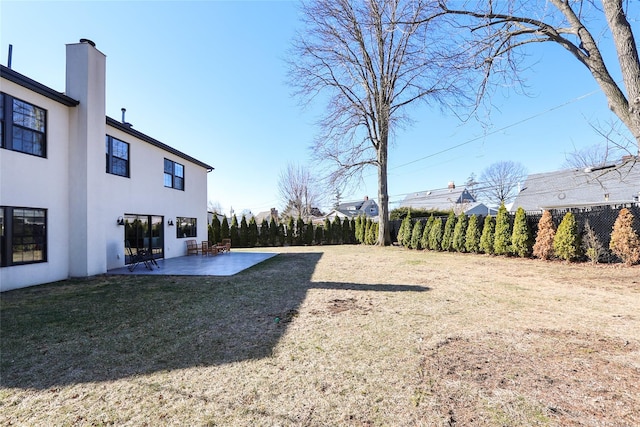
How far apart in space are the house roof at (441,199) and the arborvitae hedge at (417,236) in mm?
19514

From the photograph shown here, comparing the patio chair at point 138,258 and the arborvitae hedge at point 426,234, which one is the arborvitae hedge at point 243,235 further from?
the arborvitae hedge at point 426,234

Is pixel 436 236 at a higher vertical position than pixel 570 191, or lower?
lower

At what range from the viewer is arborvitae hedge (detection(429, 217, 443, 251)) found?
561 inches

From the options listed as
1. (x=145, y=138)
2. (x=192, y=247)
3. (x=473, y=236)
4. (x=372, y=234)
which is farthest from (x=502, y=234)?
(x=145, y=138)

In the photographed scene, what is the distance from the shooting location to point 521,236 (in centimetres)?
1038

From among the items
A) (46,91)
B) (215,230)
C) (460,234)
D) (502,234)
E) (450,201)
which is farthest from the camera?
(450,201)

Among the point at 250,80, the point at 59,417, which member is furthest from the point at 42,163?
the point at 250,80

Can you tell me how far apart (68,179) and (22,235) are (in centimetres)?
172

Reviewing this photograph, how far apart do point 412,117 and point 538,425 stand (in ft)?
53.1

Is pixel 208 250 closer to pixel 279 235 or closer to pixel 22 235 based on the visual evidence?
pixel 22 235

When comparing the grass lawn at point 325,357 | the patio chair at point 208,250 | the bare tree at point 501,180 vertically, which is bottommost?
the grass lawn at point 325,357

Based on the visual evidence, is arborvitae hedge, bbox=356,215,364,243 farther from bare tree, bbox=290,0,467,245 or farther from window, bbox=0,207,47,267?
window, bbox=0,207,47,267

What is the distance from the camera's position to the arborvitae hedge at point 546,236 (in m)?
9.55

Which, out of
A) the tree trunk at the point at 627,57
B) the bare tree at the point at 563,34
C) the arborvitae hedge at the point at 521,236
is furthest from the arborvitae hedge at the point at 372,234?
the tree trunk at the point at 627,57
